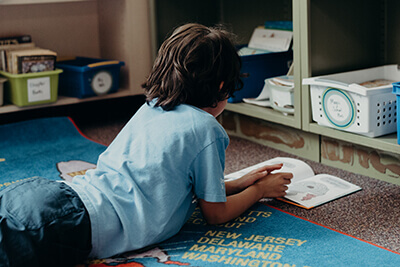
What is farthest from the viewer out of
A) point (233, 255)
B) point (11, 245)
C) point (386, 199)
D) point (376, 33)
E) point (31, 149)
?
point (31, 149)

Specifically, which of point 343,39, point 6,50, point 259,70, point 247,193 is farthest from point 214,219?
point 6,50

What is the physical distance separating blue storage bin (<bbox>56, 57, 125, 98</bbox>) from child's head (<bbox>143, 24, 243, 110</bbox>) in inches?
41.1

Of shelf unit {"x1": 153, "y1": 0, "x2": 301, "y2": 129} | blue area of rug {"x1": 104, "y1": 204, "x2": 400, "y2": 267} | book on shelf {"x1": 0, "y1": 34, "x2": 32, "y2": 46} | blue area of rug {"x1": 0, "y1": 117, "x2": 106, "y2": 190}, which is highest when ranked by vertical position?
shelf unit {"x1": 153, "y1": 0, "x2": 301, "y2": 129}

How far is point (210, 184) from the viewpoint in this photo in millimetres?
1088

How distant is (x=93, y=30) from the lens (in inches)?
96.3

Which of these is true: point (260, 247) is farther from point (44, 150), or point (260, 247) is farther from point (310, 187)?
point (44, 150)

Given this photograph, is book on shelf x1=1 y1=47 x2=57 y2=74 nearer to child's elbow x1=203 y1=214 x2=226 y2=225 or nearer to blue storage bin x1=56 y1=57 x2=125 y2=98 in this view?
blue storage bin x1=56 y1=57 x2=125 y2=98

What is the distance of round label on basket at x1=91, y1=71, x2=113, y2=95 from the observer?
A: 86.0 inches

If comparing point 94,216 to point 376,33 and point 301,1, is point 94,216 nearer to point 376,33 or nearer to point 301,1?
point 301,1

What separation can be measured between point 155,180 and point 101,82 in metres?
1.20

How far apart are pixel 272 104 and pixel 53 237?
0.99 m

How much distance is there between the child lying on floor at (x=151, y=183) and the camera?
998mm

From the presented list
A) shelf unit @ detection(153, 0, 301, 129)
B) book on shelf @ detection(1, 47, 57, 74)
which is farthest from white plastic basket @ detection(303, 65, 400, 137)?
book on shelf @ detection(1, 47, 57, 74)

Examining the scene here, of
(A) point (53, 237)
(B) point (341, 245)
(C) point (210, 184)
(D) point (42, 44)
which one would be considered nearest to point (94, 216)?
(A) point (53, 237)
